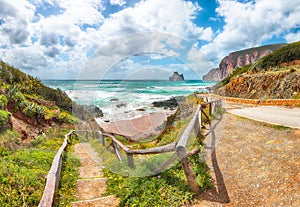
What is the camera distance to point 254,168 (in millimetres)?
4523

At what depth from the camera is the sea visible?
183 inches

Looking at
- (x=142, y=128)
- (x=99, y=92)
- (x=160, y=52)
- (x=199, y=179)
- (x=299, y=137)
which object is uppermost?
(x=160, y=52)

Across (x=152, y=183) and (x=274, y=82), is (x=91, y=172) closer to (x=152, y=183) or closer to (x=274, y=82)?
(x=152, y=183)

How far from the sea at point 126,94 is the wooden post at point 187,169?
64.2 inches

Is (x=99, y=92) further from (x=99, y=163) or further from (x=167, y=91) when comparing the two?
(x=99, y=163)

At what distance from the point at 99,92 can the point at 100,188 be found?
214 cm

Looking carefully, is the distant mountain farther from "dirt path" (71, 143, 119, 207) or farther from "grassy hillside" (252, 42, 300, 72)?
"dirt path" (71, 143, 119, 207)

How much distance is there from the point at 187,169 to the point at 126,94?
2.30 metres

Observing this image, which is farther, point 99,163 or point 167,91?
point 99,163

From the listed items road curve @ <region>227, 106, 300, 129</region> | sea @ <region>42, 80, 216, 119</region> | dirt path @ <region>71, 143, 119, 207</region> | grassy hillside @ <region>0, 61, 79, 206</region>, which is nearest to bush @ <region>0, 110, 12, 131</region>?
grassy hillside @ <region>0, 61, 79, 206</region>

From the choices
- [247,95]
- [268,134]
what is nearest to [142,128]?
[268,134]

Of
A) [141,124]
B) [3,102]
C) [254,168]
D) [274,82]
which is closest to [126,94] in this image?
[141,124]

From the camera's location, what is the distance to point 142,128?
16.8 ft

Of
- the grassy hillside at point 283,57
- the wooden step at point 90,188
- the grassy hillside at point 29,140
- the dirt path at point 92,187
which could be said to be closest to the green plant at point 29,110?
the grassy hillside at point 29,140
